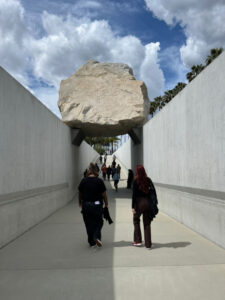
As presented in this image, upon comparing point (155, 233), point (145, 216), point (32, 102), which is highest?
point (32, 102)

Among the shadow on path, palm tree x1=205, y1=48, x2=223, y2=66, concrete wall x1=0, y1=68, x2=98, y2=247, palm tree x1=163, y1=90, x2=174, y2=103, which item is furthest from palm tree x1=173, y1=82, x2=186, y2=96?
the shadow on path

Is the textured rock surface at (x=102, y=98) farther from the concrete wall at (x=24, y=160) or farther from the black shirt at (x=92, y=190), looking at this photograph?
the black shirt at (x=92, y=190)

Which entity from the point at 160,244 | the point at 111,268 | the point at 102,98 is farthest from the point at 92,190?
the point at 102,98

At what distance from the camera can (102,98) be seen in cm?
1427

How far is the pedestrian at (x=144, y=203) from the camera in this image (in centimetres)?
596

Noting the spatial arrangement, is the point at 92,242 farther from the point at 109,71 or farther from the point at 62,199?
the point at 109,71

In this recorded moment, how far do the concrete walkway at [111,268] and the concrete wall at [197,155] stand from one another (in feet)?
2.07

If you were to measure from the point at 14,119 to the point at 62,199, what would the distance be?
21.2 feet

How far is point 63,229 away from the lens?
800 cm

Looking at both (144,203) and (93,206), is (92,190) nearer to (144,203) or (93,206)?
(93,206)

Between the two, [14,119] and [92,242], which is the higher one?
[14,119]

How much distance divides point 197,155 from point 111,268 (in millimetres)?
3874

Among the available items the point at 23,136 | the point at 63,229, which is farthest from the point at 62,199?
the point at 23,136

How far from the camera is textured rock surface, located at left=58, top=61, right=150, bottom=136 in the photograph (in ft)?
46.7
